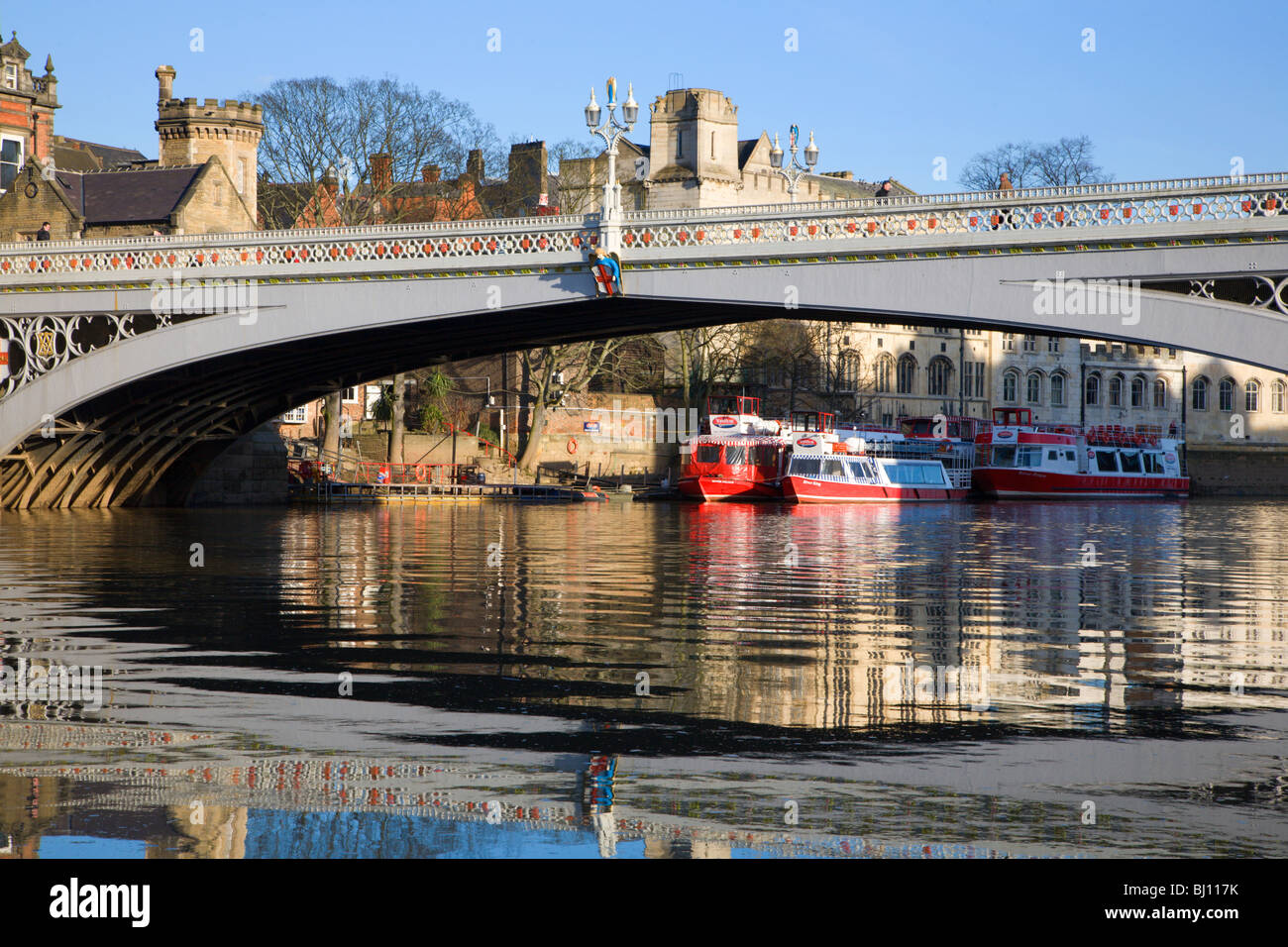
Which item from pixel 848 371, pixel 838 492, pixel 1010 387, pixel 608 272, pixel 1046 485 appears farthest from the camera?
pixel 1010 387

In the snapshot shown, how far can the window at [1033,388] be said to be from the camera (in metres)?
94.2

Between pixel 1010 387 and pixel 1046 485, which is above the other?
pixel 1010 387

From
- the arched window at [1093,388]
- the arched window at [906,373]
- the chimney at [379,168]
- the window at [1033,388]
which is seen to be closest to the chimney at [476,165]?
the chimney at [379,168]

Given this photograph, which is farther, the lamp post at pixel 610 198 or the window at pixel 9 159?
the window at pixel 9 159

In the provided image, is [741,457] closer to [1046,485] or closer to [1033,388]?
[1046,485]

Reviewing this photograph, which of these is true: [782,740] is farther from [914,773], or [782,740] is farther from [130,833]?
[130,833]

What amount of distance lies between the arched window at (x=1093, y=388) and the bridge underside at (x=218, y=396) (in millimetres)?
66822

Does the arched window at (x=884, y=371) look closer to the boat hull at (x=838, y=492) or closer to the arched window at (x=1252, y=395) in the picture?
the boat hull at (x=838, y=492)

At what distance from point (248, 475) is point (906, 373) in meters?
50.1

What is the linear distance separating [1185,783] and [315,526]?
29198mm

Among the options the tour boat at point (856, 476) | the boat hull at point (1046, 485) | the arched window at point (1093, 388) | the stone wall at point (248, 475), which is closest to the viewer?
the stone wall at point (248, 475)

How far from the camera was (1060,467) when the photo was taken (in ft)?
224

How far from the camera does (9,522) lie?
34406 mm

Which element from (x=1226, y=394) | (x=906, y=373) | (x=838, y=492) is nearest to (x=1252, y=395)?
(x=1226, y=394)
